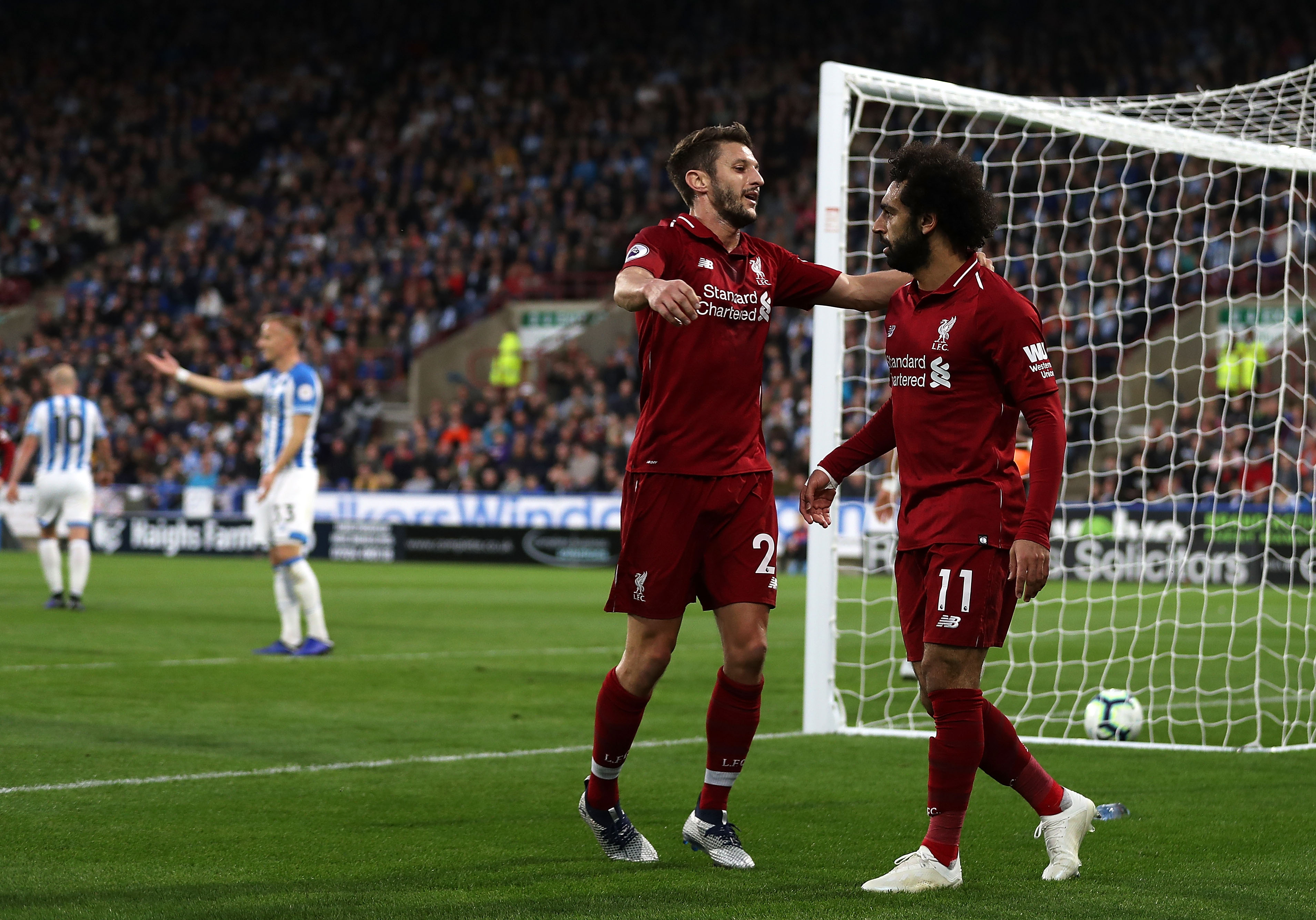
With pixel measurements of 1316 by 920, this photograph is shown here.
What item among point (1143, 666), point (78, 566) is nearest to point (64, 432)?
point (78, 566)

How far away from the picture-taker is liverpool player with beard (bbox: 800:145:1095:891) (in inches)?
163

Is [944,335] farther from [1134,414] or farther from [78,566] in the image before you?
[1134,414]

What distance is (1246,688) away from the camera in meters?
A: 9.19

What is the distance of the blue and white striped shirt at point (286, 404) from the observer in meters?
10.0

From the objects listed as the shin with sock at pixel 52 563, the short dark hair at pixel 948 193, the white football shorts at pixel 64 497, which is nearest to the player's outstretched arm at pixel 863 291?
the short dark hair at pixel 948 193

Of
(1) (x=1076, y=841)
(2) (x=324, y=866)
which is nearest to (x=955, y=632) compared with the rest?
(1) (x=1076, y=841)

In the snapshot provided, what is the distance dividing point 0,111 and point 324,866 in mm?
38368

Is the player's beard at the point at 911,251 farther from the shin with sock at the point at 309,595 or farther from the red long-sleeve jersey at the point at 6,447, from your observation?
the red long-sleeve jersey at the point at 6,447

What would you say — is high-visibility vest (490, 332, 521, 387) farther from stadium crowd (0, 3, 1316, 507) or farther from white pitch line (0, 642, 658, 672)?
white pitch line (0, 642, 658, 672)

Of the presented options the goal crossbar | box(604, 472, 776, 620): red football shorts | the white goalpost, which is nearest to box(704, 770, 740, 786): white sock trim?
box(604, 472, 776, 620): red football shorts

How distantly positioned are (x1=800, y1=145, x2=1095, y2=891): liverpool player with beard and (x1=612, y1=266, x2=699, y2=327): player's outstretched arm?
67 cm

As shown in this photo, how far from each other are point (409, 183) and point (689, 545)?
30.3 m

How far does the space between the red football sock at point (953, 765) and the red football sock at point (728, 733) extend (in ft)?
2.09

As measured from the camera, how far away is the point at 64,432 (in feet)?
44.7
